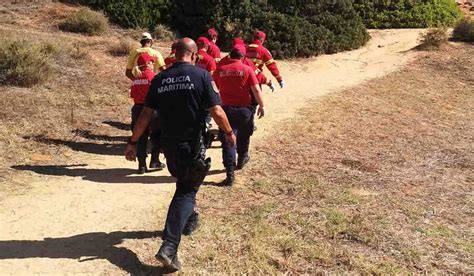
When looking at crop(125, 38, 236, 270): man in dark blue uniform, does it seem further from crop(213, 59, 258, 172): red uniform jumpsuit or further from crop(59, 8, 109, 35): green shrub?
crop(59, 8, 109, 35): green shrub

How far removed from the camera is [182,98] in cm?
474

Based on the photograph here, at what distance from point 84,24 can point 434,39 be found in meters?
10.4

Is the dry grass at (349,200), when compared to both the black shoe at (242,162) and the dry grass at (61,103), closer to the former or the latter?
the black shoe at (242,162)

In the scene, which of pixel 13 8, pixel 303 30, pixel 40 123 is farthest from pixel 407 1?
pixel 40 123

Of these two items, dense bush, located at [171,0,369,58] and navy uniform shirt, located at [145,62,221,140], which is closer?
navy uniform shirt, located at [145,62,221,140]

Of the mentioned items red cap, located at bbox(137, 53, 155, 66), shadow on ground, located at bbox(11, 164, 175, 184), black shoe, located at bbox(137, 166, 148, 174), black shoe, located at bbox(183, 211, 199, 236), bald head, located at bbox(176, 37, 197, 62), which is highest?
bald head, located at bbox(176, 37, 197, 62)

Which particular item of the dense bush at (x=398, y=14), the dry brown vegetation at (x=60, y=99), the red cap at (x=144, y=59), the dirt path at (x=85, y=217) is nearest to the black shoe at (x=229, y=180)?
the dirt path at (x=85, y=217)

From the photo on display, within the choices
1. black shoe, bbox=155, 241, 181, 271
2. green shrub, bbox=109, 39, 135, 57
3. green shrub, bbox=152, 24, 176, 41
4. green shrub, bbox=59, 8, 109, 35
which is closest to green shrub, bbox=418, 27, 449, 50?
green shrub, bbox=152, 24, 176, 41

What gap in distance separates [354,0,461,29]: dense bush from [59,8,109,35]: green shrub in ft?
30.1

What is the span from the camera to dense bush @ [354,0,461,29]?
757 inches

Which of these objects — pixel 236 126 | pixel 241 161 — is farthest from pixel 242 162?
pixel 236 126

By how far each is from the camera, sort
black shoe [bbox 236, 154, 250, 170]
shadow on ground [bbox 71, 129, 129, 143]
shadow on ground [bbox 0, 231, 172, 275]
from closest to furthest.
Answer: shadow on ground [bbox 0, 231, 172, 275]
black shoe [bbox 236, 154, 250, 170]
shadow on ground [bbox 71, 129, 129, 143]

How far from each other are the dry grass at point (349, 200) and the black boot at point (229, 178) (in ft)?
0.56

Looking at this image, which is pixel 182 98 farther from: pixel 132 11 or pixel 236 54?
pixel 132 11
